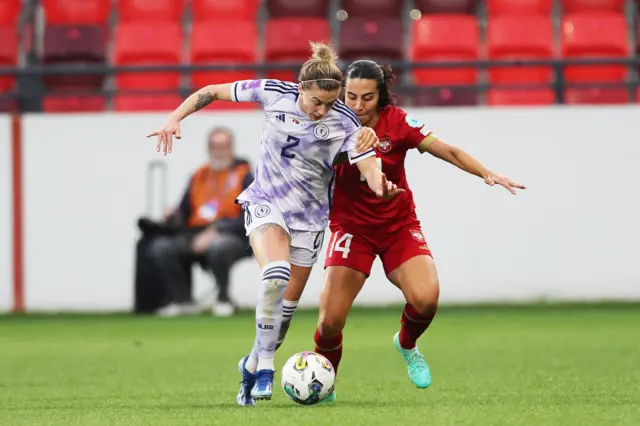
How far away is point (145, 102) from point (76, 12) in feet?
4.84

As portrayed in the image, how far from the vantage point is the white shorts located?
704 centimetres

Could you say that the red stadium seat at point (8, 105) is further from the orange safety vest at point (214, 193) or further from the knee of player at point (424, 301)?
the knee of player at point (424, 301)

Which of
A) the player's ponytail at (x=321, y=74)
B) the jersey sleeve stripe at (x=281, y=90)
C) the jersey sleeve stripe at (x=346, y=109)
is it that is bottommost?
the jersey sleeve stripe at (x=346, y=109)

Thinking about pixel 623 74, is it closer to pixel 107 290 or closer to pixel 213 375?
pixel 107 290

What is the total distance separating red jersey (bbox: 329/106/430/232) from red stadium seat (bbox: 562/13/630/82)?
7.88 metres

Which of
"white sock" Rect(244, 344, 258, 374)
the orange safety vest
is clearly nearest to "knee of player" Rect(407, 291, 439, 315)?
"white sock" Rect(244, 344, 258, 374)

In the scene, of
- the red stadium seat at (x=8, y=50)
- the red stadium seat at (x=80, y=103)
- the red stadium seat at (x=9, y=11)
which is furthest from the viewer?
the red stadium seat at (x=9, y=11)

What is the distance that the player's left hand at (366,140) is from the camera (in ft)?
23.0

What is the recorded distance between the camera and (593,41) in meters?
15.2

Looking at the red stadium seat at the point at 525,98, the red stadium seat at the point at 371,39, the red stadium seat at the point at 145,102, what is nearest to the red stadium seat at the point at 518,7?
the red stadium seat at the point at 525,98

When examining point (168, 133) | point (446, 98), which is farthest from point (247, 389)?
point (446, 98)

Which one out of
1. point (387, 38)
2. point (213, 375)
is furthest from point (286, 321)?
point (387, 38)

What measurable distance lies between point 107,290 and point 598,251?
505cm

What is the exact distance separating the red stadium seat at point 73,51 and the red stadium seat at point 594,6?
532 centimetres
